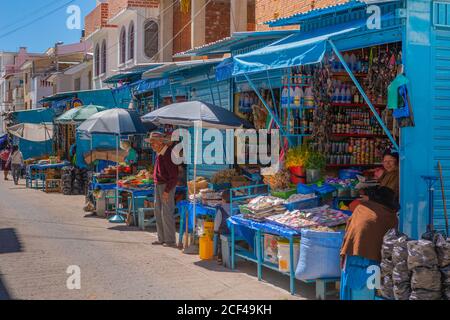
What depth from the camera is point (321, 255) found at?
7.40m

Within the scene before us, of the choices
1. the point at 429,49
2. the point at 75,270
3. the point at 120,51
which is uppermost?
the point at 120,51

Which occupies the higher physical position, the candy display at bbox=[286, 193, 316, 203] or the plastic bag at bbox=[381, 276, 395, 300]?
the candy display at bbox=[286, 193, 316, 203]

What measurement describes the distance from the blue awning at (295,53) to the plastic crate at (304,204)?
6.10 feet

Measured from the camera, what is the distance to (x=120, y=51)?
27.0 m

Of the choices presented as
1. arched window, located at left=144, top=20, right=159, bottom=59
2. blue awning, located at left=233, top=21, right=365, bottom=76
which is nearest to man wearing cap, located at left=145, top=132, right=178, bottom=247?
blue awning, located at left=233, top=21, right=365, bottom=76

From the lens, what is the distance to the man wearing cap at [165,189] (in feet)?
37.6

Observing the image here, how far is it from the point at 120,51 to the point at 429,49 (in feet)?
69.4

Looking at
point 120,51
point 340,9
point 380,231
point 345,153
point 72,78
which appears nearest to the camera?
point 380,231

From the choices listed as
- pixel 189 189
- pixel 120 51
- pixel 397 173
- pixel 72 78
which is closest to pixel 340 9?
pixel 397 173

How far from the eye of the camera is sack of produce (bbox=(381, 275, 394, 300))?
255 inches

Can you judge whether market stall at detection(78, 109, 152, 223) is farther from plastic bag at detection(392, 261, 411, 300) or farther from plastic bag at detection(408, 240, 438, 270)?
plastic bag at detection(408, 240, 438, 270)

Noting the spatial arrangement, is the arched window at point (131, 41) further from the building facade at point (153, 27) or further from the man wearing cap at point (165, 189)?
the man wearing cap at point (165, 189)

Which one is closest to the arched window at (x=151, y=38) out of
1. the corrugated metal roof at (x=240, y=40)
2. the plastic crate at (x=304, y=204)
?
the corrugated metal roof at (x=240, y=40)
